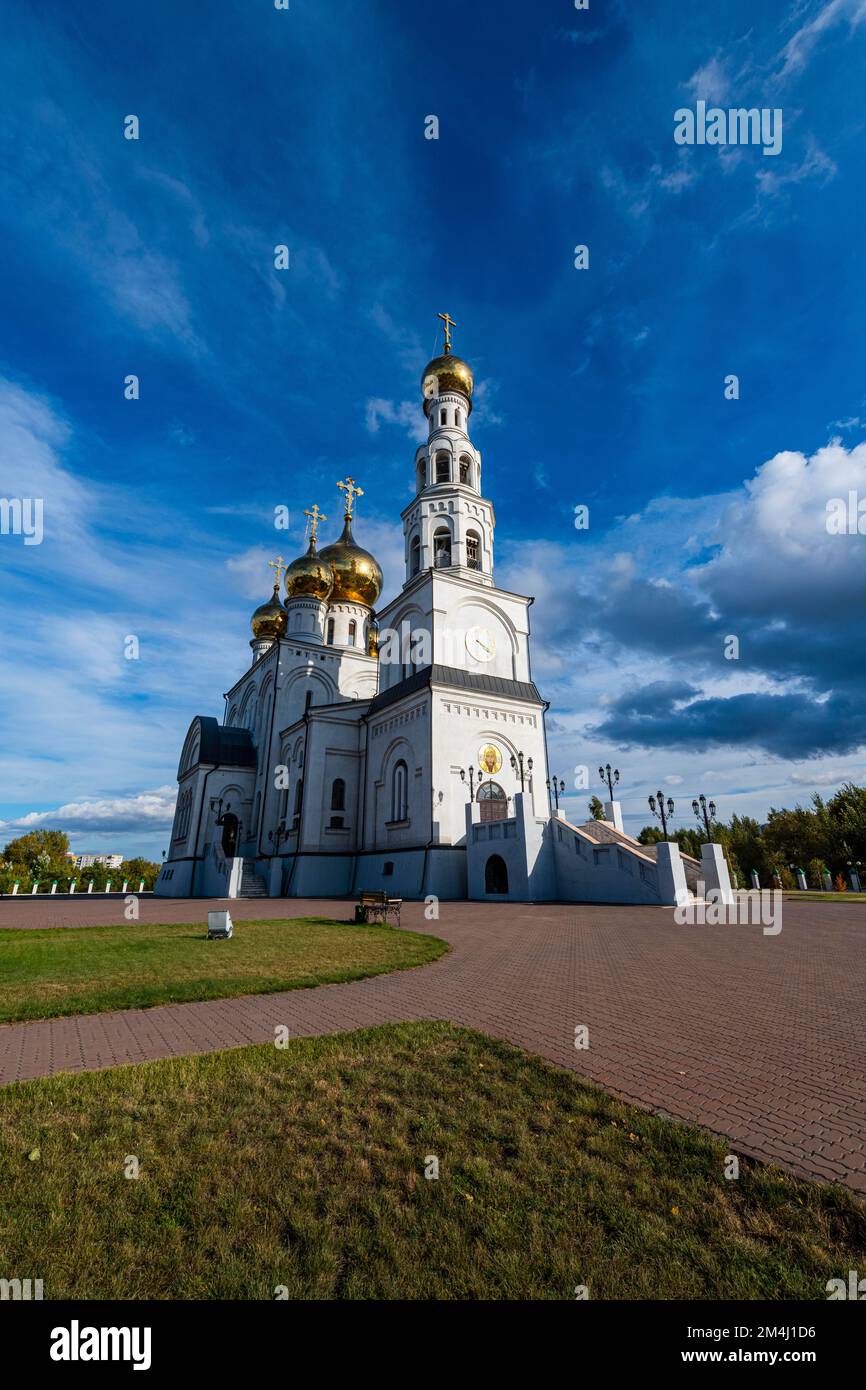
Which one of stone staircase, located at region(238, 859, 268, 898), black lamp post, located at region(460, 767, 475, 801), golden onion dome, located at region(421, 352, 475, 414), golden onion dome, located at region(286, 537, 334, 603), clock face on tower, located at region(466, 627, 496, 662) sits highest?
golden onion dome, located at region(421, 352, 475, 414)

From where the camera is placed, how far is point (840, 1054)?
5.26 m

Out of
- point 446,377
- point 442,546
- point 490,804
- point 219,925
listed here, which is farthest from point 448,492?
point 219,925

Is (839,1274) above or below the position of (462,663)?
below

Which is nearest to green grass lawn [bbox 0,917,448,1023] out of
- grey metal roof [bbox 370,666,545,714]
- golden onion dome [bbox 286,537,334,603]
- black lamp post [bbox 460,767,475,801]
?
black lamp post [bbox 460,767,475,801]

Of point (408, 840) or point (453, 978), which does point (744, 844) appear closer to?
point (408, 840)

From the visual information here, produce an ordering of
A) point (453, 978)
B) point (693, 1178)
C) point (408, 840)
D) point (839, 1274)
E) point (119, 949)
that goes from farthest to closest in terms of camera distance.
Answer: point (408, 840)
point (119, 949)
point (453, 978)
point (693, 1178)
point (839, 1274)

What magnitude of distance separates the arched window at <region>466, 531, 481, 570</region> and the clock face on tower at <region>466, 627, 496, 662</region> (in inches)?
176

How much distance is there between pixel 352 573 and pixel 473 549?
13792 mm

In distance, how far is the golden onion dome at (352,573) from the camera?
1737 inches

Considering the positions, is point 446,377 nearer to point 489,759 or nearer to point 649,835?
point 489,759

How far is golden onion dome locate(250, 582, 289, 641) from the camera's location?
154ft

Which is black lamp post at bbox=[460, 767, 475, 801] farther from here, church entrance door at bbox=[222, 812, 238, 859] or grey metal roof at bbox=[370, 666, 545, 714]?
church entrance door at bbox=[222, 812, 238, 859]
